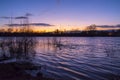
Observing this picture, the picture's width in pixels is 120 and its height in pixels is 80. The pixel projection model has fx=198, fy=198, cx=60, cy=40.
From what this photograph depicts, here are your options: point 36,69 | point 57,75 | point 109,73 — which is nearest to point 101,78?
point 109,73

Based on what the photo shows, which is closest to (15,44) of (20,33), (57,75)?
(20,33)

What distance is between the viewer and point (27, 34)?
75.7 feet

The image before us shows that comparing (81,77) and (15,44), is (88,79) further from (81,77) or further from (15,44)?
(15,44)

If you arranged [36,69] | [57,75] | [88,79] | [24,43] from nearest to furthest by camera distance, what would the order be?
[88,79] → [57,75] → [36,69] → [24,43]

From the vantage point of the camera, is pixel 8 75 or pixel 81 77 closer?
pixel 8 75

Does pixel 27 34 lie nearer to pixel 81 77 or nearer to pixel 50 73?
pixel 50 73

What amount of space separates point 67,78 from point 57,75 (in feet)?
3.38

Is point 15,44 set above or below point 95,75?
above

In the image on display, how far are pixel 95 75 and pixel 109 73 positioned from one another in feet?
4.21

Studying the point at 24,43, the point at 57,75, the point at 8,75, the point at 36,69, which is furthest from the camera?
the point at 24,43

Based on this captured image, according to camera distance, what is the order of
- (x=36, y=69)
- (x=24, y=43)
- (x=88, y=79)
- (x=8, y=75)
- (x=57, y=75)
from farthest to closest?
(x=24, y=43) < (x=36, y=69) < (x=57, y=75) < (x=88, y=79) < (x=8, y=75)

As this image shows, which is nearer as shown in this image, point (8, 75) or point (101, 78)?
point (8, 75)

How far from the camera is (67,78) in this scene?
41.2 feet

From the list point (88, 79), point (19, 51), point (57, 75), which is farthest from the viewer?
point (19, 51)
